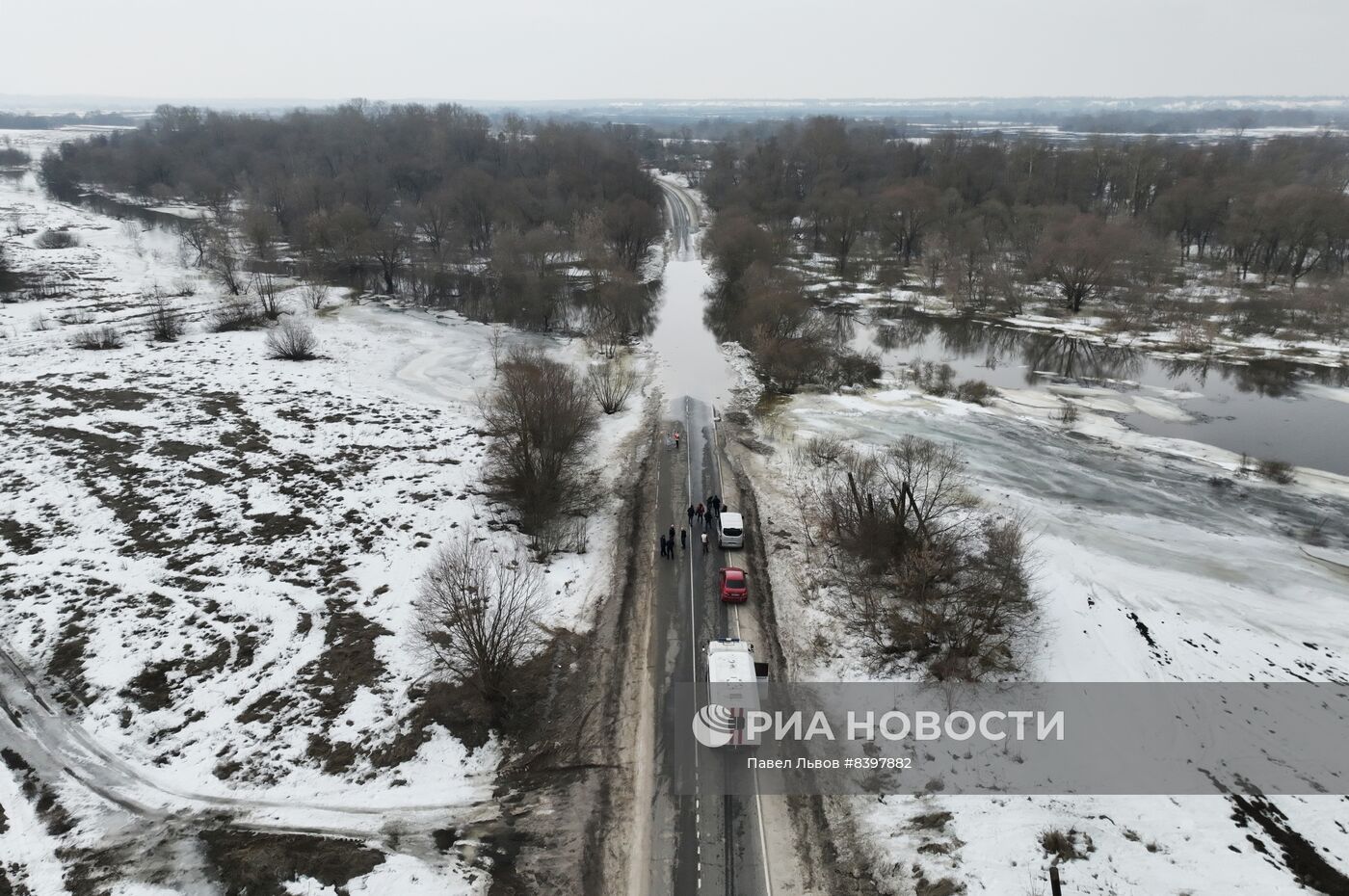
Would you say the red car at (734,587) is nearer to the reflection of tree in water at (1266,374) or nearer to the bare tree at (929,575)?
the bare tree at (929,575)

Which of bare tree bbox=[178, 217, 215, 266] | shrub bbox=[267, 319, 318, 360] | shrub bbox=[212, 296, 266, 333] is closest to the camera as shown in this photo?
shrub bbox=[267, 319, 318, 360]

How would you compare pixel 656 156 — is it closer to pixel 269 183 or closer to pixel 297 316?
pixel 269 183

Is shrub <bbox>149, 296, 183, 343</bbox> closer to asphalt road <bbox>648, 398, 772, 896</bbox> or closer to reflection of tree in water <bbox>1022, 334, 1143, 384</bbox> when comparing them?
asphalt road <bbox>648, 398, 772, 896</bbox>

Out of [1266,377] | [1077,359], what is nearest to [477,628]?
Answer: [1077,359]

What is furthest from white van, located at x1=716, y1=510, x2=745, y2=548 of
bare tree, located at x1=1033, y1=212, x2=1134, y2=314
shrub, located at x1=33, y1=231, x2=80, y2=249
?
shrub, located at x1=33, y1=231, x2=80, y2=249

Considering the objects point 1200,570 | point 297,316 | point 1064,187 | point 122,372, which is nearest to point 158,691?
point 122,372

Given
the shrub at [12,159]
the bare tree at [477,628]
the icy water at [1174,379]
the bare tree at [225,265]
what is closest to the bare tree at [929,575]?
the bare tree at [477,628]

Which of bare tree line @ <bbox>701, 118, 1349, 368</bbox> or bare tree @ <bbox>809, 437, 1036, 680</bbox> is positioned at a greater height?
bare tree line @ <bbox>701, 118, 1349, 368</bbox>

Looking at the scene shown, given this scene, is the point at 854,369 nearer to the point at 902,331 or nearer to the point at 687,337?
the point at 902,331
